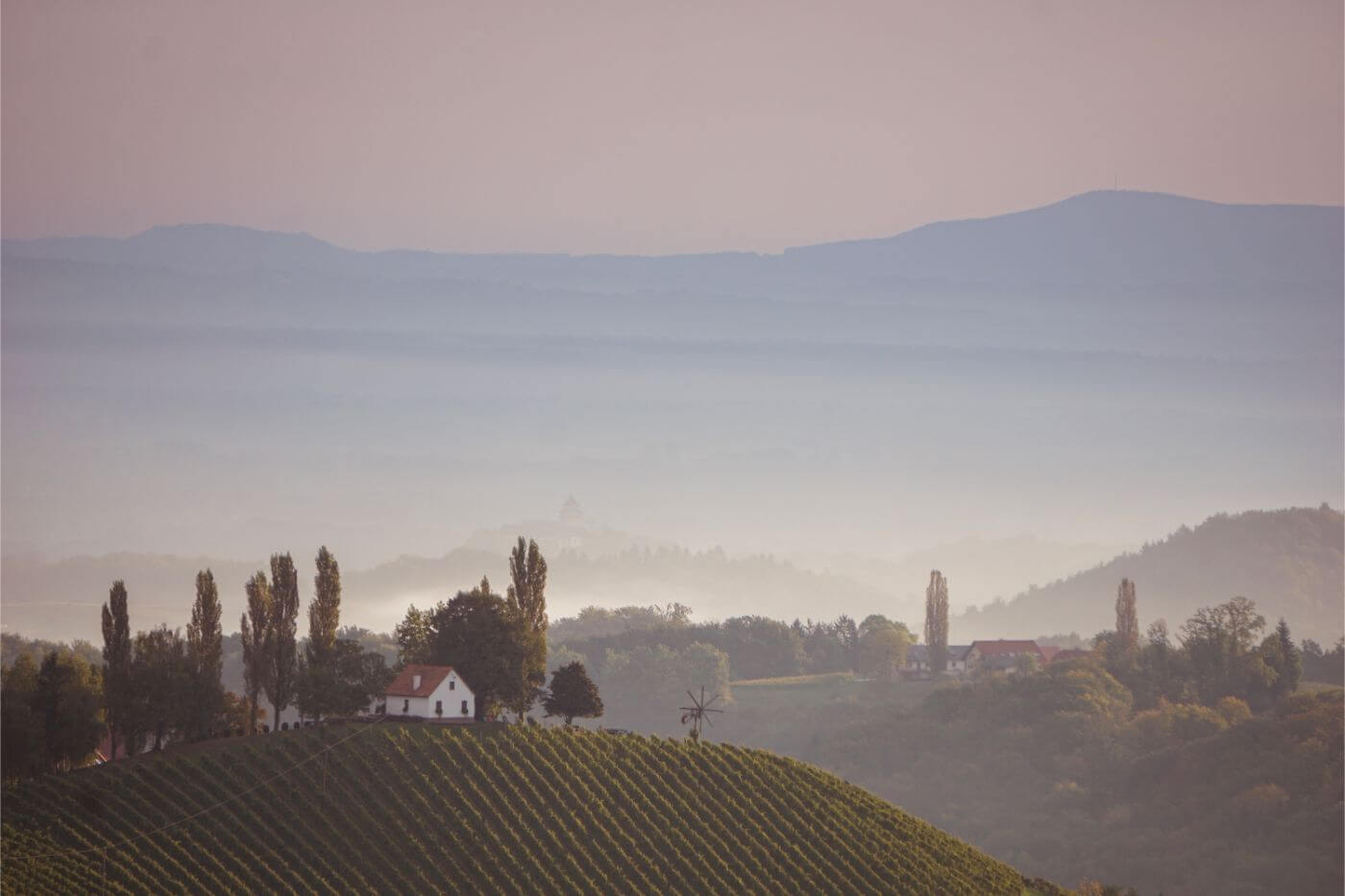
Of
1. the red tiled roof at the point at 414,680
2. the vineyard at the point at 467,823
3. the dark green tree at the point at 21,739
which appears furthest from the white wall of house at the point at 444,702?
the dark green tree at the point at 21,739

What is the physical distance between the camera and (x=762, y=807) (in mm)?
99188

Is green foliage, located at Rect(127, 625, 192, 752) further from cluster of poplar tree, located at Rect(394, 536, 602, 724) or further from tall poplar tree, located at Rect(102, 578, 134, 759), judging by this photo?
cluster of poplar tree, located at Rect(394, 536, 602, 724)

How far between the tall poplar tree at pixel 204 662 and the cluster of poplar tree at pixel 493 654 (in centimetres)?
1139

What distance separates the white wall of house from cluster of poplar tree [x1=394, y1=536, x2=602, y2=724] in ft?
3.60

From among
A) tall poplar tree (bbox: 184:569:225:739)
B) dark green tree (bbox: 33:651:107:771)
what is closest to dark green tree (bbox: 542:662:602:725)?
tall poplar tree (bbox: 184:569:225:739)

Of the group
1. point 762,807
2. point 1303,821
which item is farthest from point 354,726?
point 1303,821

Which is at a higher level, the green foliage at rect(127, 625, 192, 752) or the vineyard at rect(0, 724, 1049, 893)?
the green foliage at rect(127, 625, 192, 752)

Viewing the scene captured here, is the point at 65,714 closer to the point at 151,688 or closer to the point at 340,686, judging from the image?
the point at 151,688

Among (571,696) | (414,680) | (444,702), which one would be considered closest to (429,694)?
(444,702)

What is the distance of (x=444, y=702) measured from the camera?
9788 cm

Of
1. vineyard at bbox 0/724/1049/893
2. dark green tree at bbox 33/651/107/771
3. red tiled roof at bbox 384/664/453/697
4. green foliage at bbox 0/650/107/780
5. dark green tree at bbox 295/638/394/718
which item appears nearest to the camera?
vineyard at bbox 0/724/1049/893

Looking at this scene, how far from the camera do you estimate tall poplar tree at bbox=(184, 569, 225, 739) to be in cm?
9431

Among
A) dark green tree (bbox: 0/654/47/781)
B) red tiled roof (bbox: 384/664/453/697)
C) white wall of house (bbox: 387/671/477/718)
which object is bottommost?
dark green tree (bbox: 0/654/47/781)

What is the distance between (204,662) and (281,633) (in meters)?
4.81
